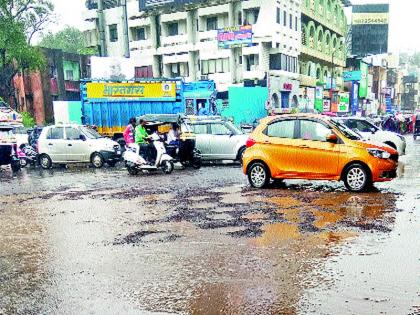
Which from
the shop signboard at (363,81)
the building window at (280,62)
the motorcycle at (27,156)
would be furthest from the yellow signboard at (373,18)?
the motorcycle at (27,156)

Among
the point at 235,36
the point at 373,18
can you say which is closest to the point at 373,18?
the point at 373,18

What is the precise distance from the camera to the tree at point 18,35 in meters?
29.1

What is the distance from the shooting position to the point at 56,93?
140 ft

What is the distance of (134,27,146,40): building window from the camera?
162 feet

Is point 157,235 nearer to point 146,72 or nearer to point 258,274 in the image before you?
point 258,274

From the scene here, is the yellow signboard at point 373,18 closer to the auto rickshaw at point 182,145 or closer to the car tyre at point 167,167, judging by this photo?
the auto rickshaw at point 182,145

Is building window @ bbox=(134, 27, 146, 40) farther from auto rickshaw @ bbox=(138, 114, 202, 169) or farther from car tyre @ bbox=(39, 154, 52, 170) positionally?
auto rickshaw @ bbox=(138, 114, 202, 169)

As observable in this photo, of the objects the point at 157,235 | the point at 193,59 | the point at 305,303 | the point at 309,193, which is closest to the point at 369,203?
the point at 309,193

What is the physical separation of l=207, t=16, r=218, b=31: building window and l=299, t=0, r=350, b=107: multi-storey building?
9.72m

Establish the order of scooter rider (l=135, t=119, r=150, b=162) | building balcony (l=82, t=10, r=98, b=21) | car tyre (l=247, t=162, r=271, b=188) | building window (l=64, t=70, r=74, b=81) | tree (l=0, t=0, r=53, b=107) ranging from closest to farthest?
car tyre (l=247, t=162, r=271, b=188), scooter rider (l=135, t=119, r=150, b=162), tree (l=0, t=0, r=53, b=107), building window (l=64, t=70, r=74, b=81), building balcony (l=82, t=10, r=98, b=21)

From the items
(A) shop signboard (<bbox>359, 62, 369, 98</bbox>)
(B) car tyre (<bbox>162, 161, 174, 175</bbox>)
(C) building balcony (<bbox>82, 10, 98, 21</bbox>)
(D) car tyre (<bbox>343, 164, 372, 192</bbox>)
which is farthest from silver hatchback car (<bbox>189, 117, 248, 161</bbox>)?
(A) shop signboard (<bbox>359, 62, 369, 98</bbox>)

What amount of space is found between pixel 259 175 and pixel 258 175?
0.09 ft

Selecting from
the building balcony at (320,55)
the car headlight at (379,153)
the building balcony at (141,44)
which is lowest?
the car headlight at (379,153)

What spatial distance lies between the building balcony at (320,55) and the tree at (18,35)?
26.2 m
